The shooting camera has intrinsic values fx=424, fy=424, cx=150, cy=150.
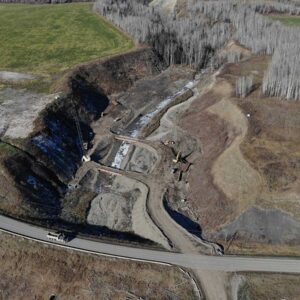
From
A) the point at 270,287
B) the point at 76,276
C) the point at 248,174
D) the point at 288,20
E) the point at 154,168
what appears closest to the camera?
the point at 270,287

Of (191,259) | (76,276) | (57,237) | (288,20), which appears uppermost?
(57,237)

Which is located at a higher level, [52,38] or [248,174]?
[248,174]

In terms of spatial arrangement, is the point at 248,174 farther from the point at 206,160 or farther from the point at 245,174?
the point at 206,160

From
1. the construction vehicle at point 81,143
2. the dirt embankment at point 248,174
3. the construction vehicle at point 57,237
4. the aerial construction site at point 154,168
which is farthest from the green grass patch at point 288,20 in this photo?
the construction vehicle at point 57,237

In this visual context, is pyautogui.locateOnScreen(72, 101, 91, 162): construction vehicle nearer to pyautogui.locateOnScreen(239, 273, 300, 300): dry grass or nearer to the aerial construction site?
the aerial construction site

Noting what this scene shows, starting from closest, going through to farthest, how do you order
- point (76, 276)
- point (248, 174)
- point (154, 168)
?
1. point (76, 276)
2. point (248, 174)
3. point (154, 168)

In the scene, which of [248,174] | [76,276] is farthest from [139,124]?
[76,276]

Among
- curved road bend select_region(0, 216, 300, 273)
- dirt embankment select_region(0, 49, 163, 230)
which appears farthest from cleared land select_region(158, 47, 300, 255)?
dirt embankment select_region(0, 49, 163, 230)

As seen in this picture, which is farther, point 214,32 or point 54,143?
point 214,32
